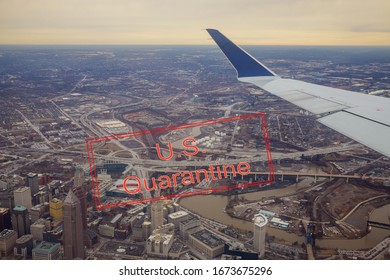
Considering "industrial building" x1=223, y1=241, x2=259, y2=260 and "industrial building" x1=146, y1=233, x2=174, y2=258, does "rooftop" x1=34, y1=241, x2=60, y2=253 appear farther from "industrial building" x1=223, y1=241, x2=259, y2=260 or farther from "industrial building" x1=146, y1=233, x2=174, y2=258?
"industrial building" x1=223, y1=241, x2=259, y2=260

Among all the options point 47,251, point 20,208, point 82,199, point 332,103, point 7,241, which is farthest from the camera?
point 82,199

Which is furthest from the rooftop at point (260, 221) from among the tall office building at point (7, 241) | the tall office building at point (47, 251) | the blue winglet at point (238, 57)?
the tall office building at point (7, 241)

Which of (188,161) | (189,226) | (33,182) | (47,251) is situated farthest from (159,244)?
(33,182)

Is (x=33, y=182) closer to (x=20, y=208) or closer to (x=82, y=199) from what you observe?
(x=20, y=208)

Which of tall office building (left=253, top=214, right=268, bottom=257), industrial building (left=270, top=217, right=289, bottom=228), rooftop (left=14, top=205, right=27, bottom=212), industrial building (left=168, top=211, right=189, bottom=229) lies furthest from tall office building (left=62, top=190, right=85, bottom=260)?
industrial building (left=270, top=217, right=289, bottom=228)
